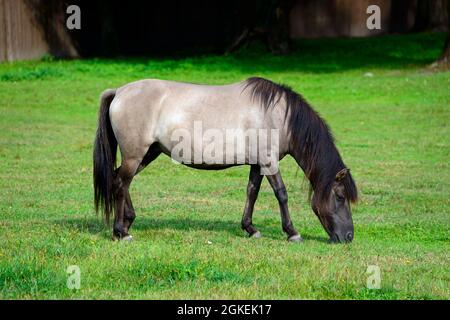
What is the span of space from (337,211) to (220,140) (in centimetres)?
160

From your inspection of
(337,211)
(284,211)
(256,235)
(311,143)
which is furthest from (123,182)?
(337,211)

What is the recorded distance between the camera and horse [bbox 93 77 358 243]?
11.1 metres

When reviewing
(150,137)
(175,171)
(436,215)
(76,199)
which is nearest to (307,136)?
(150,137)

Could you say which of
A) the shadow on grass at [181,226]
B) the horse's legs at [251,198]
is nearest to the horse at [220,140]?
the horse's legs at [251,198]

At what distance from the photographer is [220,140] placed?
11.2 m

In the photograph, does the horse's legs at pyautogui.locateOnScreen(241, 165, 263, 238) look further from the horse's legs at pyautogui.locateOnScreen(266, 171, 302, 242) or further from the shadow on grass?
the horse's legs at pyautogui.locateOnScreen(266, 171, 302, 242)

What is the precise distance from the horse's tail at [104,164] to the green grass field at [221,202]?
0.41 m

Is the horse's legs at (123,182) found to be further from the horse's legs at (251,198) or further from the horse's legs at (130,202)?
the horse's legs at (251,198)

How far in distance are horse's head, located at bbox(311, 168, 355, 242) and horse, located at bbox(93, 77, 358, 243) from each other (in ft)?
0.04

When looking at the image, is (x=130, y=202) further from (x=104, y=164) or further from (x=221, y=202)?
(x=221, y=202)

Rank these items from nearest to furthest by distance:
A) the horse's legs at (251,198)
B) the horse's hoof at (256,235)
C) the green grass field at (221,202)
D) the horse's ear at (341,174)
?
the green grass field at (221,202) → the horse's ear at (341,174) → the horse's hoof at (256,235) → the horse's legs at (251,198)

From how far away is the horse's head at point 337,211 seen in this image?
439 inches

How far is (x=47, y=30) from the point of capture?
106ft
